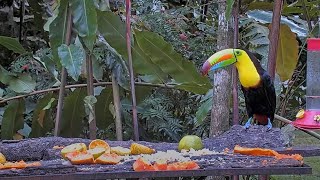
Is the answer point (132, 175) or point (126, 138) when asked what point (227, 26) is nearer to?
point (126, 138)

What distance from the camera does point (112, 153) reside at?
7.22 ft

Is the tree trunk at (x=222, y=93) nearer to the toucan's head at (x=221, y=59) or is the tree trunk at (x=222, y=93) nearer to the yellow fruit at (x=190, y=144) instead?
the toucan's head at (x=221, y=59)

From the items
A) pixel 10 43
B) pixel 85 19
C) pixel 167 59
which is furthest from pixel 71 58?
pixel 10 43

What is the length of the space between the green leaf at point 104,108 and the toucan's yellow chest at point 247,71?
3.92 feet

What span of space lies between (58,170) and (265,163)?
2.23ft

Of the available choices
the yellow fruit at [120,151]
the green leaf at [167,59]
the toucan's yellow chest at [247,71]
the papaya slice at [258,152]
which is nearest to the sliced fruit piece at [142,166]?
the yellow fruit at [120,151]

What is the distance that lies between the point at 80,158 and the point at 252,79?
0.95 meters

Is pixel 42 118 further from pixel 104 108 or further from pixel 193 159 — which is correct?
pixel 193 159

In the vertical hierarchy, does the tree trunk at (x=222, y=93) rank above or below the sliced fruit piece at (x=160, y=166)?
above

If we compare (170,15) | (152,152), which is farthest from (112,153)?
(170,15)

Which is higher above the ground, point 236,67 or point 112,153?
point 236,67

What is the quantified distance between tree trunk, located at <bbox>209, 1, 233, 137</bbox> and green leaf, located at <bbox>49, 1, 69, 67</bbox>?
0.82 meters

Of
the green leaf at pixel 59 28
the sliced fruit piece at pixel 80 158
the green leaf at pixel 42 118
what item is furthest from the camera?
the green leaf at pixel 42 118

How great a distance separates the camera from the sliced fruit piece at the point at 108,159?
204cm
